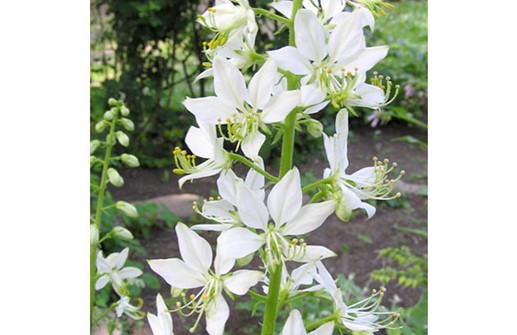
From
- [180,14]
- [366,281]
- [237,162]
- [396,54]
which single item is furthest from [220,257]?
[396,54]

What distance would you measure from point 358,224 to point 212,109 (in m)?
3.40

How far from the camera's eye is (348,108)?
1.11m

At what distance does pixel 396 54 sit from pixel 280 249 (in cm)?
597

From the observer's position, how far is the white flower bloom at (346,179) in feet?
3.47

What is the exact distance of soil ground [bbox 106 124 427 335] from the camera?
362 centimetres

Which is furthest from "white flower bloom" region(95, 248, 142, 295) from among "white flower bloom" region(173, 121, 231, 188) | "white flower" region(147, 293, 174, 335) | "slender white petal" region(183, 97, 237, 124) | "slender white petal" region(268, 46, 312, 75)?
"slender white petal" region(268, 46, 312, 75)

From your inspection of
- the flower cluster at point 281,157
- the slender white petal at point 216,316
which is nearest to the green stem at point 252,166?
the flower cluster at point 281,157

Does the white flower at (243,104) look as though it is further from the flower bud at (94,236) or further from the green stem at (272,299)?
the flower bud at (94,236)

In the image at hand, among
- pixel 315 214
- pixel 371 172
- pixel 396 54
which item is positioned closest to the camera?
pixel 315 214

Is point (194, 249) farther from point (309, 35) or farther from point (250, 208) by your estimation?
point (309, 35)

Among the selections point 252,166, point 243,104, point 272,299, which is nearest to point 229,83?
point 243,104

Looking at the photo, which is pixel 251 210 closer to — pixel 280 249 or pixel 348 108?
pixel 280 249

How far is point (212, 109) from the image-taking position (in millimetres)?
1069

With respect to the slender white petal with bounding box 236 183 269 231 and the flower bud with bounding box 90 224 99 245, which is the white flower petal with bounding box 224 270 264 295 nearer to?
the slender white petal with bounding box 236 183 269 231
